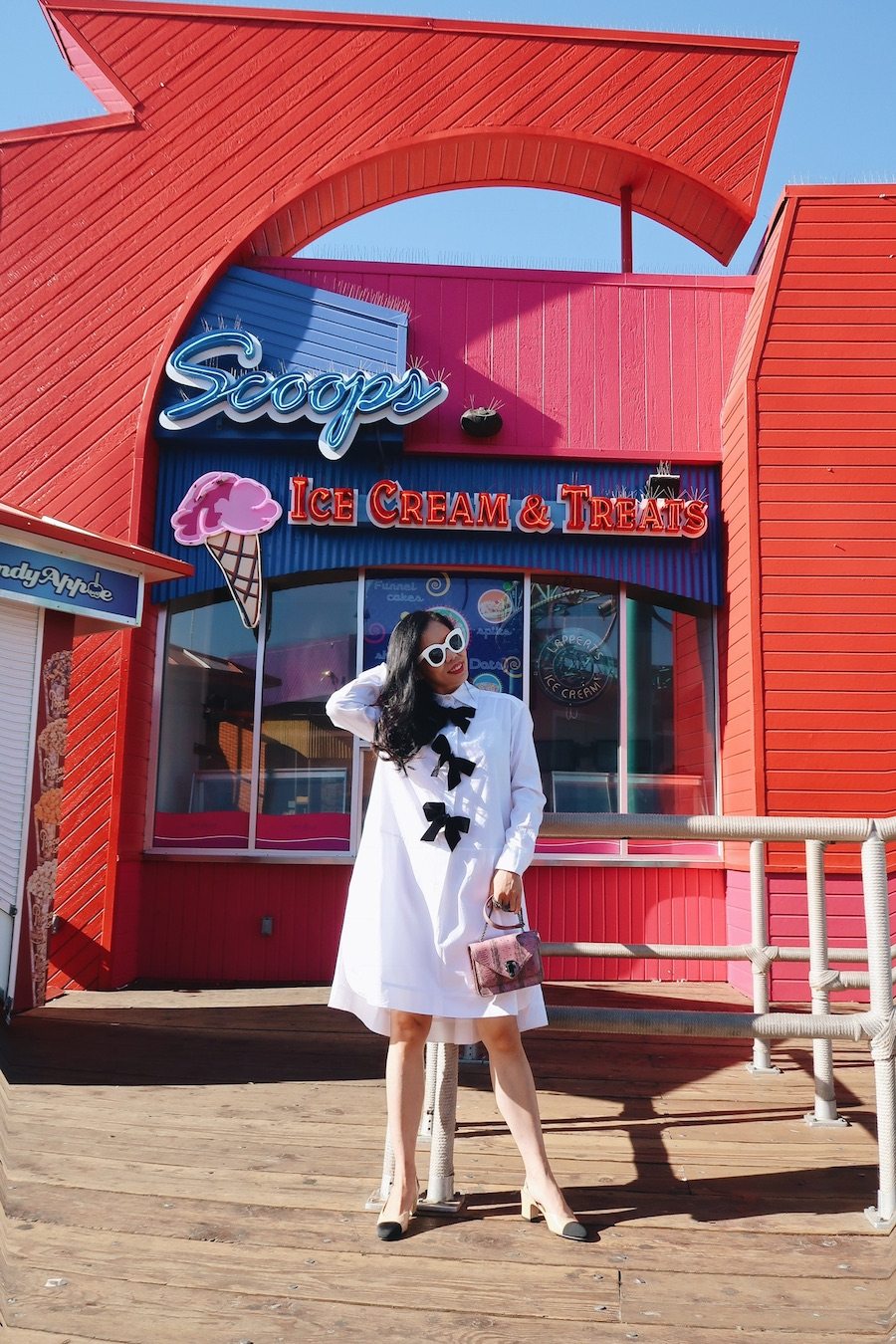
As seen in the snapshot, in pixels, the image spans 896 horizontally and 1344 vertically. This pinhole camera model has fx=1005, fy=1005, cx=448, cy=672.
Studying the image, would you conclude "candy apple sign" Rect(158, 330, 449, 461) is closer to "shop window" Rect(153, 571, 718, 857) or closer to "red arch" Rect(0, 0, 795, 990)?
"red arch" Rect(0, 0, 795, 990)

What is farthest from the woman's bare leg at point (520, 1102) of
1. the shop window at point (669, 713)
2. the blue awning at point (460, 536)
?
the blue awning at point (460, 536)

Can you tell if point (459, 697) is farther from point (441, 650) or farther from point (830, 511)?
point (830, 511)

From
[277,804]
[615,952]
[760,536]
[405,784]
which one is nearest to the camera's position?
[405,784]

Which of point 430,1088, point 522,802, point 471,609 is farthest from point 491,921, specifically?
point 471,609

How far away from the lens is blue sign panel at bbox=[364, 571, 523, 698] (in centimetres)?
806

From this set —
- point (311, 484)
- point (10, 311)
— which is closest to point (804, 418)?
point (311, 484)

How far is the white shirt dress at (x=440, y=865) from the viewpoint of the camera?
2959 millimetres

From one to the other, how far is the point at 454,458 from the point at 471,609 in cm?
123

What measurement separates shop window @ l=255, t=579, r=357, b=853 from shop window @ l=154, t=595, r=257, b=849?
16 cm

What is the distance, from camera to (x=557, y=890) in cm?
770

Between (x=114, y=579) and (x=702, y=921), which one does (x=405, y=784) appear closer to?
(x=114, y=579)

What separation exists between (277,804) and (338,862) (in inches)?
26.7

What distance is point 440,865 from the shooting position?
9.87ft

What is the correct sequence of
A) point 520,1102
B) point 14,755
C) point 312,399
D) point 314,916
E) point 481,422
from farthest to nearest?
1. point 481,422
2. point 312,399
3. point 314,916
4. point 14,755
5. point 520,1102
